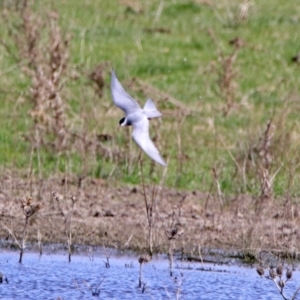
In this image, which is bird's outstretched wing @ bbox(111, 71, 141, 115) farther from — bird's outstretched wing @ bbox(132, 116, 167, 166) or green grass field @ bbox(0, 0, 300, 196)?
green grass field @ bbox(0, 0, 300, 196)

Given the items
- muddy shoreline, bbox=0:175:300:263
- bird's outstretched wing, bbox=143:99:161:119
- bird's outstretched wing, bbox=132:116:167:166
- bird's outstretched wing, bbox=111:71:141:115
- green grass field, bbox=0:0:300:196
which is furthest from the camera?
green grass field, bbox=0:0:300:196

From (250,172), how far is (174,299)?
3.58m

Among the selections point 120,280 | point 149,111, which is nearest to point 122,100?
point 149,111

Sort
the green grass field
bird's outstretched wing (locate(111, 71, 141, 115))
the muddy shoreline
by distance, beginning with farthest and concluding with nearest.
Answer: the green grass field < the muddy shoreline < bird's outstretched wing (locate(111, 71, 141, 115))

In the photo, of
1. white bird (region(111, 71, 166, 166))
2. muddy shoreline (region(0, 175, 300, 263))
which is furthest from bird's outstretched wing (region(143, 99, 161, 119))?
muddy shoreline (region(0, 175, 300, 263))

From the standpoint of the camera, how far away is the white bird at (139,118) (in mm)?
6543

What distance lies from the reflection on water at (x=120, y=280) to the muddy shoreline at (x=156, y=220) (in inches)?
9.3

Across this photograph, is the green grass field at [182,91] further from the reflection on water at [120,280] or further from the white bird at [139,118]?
the white bird at [139,118]

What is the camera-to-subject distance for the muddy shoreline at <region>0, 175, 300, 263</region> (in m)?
7.73

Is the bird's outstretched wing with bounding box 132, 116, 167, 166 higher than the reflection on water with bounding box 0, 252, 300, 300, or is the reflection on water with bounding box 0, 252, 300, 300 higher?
the bird's outstretched wing with bounding box 132, 116, 167, 166

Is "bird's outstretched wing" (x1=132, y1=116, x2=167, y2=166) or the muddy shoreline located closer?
"bird's outstretched wing" (x1=132, y1=116, x2=167, y2=166)

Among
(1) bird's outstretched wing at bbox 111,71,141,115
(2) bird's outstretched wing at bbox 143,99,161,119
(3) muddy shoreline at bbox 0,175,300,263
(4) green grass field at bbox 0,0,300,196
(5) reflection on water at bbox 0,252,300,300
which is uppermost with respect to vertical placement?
(4) green grass field at bbox 0,0,300,196

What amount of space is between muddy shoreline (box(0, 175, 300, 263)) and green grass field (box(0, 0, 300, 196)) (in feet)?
0.79

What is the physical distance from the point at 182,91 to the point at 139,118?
20.5 feet
